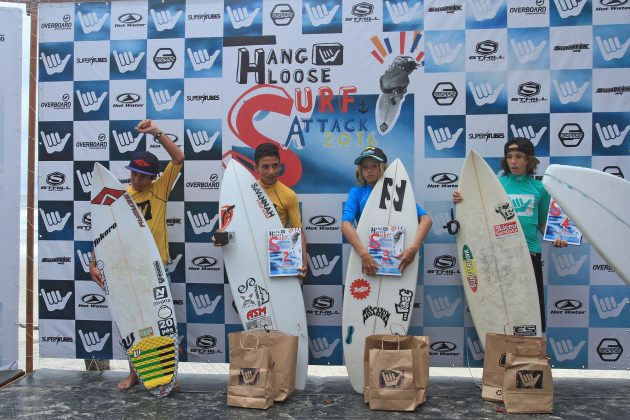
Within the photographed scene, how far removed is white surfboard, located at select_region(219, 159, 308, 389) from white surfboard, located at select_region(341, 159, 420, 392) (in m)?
0.32

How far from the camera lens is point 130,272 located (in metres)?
3.87

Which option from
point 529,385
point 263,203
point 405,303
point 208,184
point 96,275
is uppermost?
point 208,184

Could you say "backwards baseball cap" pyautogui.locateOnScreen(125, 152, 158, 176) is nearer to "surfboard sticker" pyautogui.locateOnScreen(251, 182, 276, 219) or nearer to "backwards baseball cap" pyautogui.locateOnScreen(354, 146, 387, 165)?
"surfboard sticker" pyautogui.locateOnScreen(251, 182, 276, 219)

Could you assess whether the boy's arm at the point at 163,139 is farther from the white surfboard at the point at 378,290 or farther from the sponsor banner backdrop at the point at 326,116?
the white surfboard at the point at 378,290

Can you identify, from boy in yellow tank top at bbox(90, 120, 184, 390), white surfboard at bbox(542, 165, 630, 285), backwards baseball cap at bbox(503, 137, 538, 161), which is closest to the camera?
white surfboard at bbox(542, 165, 630, 285)

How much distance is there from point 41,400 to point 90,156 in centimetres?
164

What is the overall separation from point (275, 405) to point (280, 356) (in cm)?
28

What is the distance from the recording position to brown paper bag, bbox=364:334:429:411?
11.0 feet

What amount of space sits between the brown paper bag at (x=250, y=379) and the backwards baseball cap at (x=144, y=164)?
4.06ft

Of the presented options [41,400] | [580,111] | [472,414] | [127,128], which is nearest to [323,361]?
[472,414]

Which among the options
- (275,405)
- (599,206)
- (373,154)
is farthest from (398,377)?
(599,206)

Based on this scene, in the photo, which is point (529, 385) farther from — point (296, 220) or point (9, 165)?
point (9, 165)

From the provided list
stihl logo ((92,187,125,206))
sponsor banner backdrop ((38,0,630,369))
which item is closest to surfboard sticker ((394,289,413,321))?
sponsor banner backdrop ((38,0,630,369))

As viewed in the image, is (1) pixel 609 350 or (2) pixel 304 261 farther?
(1) pixel 609 350
